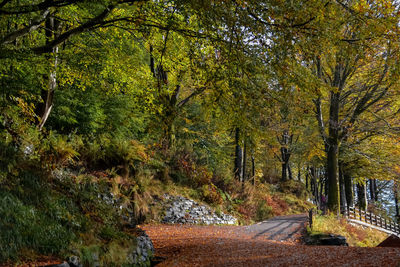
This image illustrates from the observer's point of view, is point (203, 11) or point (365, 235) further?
point (365, 235)

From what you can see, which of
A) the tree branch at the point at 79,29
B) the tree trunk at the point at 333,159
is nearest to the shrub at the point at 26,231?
the tree branch at the point at 79,29

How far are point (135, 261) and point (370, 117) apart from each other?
60.7 feet

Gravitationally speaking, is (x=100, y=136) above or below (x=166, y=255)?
above

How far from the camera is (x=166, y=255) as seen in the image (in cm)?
677

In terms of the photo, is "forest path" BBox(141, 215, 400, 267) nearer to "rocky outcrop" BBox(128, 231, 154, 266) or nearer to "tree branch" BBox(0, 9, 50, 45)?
"rocky outcrop" BBox(128, 231, 154, 266)

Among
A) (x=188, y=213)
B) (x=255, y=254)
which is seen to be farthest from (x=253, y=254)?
(x=188, y=213)

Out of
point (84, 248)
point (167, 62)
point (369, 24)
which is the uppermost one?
point (167, 62)

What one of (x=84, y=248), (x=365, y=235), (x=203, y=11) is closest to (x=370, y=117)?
(x=365, y=235)

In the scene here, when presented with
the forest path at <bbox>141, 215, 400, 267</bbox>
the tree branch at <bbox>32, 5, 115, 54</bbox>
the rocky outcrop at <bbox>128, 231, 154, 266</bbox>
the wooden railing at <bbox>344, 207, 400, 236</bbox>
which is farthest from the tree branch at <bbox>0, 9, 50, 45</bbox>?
the wooden railing at <bbox>344, 207, 400, 236</bbox>

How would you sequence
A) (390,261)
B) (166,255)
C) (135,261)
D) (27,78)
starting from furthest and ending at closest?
(27,78)
(166,255)
(135,261)
(390,261)

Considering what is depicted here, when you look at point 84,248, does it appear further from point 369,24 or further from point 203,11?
point 369,24

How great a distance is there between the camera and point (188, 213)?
40.2 feet

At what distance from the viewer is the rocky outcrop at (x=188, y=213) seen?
11703 mm

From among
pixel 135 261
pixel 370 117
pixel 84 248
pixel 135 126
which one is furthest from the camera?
pixel 370 117
